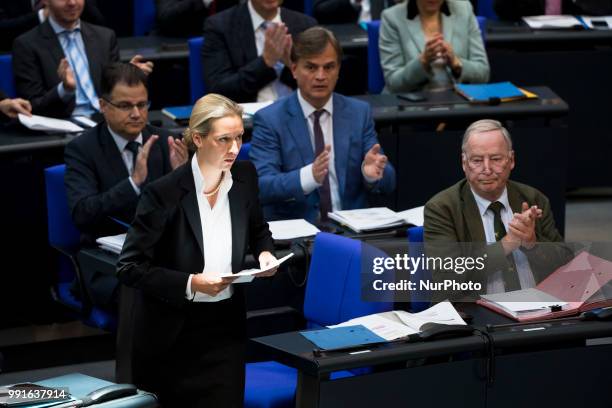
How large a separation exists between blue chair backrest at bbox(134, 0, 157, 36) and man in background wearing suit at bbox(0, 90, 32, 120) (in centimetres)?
181

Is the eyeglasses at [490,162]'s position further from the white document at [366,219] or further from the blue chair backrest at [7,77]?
the blue chair backrest at [7,77]

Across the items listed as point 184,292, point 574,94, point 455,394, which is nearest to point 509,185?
point 455,394

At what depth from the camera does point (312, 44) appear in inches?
228

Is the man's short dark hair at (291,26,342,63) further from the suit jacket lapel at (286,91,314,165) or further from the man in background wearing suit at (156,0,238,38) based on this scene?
the man in background wearing suit at (156,0,238,38)

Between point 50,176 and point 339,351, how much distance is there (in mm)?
1881

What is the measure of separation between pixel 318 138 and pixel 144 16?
99.4 inches

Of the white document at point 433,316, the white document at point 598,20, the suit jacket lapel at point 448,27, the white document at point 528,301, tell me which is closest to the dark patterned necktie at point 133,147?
the white document at point 433,316

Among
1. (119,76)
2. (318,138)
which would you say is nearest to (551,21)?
(318,138)

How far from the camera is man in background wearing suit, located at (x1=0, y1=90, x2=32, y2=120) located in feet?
20.7

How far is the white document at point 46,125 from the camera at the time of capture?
6.25m

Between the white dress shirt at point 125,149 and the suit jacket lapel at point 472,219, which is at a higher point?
the white dress shirt at point 125,149

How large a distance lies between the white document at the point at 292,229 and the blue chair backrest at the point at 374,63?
1.92 m

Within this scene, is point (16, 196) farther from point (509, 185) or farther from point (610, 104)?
point (610, 104)

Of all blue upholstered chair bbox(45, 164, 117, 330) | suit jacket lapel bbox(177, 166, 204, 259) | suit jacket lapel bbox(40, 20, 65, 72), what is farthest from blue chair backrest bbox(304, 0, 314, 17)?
suit jacket lapel bbox(177, 166, 204, 259)
